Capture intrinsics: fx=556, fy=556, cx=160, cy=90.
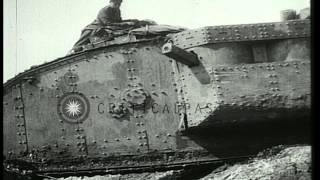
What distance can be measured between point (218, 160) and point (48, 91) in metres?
2.06

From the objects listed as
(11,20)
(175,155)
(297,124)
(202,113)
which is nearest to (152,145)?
(175,155)

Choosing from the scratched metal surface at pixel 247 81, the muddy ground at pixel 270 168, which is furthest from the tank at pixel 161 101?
the muddy ground at pixel 270 168

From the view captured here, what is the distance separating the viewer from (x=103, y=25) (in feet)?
22.1

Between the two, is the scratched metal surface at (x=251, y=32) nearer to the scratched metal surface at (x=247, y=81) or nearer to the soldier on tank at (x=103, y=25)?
the scratched metal surface at (x=247, y=81)

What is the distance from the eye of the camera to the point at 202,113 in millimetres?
5812

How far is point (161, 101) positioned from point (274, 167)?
1.41 meters

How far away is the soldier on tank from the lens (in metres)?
6.69

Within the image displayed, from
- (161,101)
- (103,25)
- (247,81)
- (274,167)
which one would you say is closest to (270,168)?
(274,167)

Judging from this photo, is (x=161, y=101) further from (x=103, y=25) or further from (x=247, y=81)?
(x=103, y=25)

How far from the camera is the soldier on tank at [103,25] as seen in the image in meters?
6.69

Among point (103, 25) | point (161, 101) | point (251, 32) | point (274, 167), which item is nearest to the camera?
point (274, 167)

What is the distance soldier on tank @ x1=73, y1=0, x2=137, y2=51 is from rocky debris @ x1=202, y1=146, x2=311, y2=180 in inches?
82.1

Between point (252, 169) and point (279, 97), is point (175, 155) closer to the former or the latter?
point (252, 169)

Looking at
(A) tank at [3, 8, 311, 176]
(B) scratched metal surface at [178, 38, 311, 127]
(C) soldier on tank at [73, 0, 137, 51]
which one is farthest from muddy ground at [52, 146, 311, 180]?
(C) soldier on tank at [73, 0, 137, 51]
